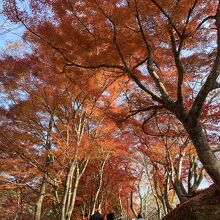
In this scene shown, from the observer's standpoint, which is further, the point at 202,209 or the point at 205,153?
the point at 202,209

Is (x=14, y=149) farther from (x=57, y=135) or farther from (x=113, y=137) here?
(x=113, y=137)

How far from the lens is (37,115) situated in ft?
50.1

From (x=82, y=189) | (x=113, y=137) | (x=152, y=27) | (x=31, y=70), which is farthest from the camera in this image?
(x=82, y=189)

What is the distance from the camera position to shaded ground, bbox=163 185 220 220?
33.2 ft

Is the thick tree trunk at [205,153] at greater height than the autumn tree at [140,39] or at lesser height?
lesser

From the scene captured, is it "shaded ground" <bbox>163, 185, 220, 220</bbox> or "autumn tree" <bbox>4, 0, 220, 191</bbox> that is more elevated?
"autumn tree" <bbox>4, 0, 220, 191</bbox>

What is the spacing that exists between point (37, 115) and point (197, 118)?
921 centimetres

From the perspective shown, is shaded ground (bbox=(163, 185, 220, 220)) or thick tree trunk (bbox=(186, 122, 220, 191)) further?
shaded ground (bbox=(163, 185, 220, 220))

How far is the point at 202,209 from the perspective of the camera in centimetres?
1038

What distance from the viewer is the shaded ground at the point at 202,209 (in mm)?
10109

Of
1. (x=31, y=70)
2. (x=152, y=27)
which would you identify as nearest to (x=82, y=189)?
(x=31, y=70)

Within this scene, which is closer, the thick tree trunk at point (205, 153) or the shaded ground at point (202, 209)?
the thick tree trunk at point (205, 153)

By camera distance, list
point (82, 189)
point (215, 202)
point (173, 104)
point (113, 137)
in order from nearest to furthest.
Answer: point (173, 104)
point (215, 202)
point (113, 137)
point (82, 189)

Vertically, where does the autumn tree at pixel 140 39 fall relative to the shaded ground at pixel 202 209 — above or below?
above
